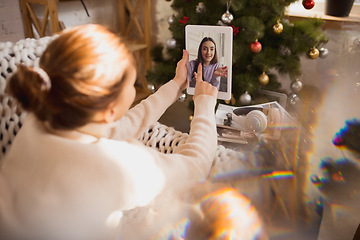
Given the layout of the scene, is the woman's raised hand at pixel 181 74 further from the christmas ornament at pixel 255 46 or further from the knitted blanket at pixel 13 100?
the christmas ornament at pixel 255 46

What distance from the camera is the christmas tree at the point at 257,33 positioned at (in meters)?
1.13

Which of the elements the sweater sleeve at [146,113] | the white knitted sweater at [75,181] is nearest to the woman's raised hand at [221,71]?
the sweater sleeve at [146,113]

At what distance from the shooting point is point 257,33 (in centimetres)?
109

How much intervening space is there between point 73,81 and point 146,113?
1.19 feet

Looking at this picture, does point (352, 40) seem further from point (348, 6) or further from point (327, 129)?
point (327, 129)

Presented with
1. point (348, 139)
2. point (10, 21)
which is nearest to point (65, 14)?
point (10, 21)

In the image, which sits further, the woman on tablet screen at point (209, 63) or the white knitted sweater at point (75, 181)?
the woman on tablet screen at point (209, 63)

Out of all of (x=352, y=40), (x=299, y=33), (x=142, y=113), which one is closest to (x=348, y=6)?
(x=352, y=40)

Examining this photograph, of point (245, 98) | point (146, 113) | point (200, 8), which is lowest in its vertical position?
point (245, 98)

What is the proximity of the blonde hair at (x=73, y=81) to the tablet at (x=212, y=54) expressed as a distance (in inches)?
13.7

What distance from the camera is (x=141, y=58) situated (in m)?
2.04

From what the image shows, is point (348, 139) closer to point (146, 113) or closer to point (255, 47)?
point (255, 47)

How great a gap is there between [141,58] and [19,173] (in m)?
1.69

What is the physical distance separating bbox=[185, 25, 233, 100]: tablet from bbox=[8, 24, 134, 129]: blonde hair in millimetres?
349
